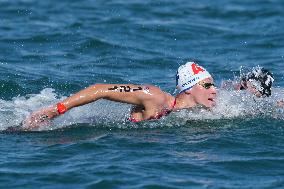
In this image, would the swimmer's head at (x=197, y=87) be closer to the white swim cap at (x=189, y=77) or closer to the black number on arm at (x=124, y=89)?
the white swim cap at (x=189, y=77)

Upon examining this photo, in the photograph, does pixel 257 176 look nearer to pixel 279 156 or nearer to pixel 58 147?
pixel 279 156

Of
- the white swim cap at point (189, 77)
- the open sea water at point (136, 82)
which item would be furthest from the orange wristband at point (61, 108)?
the white swim cap at point (189, 77)

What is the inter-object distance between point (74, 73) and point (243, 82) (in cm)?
485

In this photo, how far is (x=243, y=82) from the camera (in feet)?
46.9

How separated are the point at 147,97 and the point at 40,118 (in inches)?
59.6

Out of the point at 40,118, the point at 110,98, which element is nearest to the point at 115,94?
the point at 110,98

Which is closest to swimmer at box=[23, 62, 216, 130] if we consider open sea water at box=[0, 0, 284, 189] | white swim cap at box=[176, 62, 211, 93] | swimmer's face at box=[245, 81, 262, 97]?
white swim cap at box=[176, 62, 211, 93]

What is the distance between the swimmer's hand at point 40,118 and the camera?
12250mm

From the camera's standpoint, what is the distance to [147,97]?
12641 mm

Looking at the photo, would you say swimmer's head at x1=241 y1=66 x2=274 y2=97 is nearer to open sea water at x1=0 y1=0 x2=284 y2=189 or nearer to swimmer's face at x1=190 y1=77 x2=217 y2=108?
open sea water at x1=0 y1=0 x2=284 y2=189

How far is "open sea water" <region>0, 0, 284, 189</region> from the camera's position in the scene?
36.1 feet

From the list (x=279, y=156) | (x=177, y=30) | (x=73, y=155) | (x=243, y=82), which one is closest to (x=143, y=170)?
(x=73, y=155)

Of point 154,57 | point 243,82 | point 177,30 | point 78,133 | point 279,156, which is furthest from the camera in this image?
point 177,30

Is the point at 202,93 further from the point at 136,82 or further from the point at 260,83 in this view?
the point at 136,82
